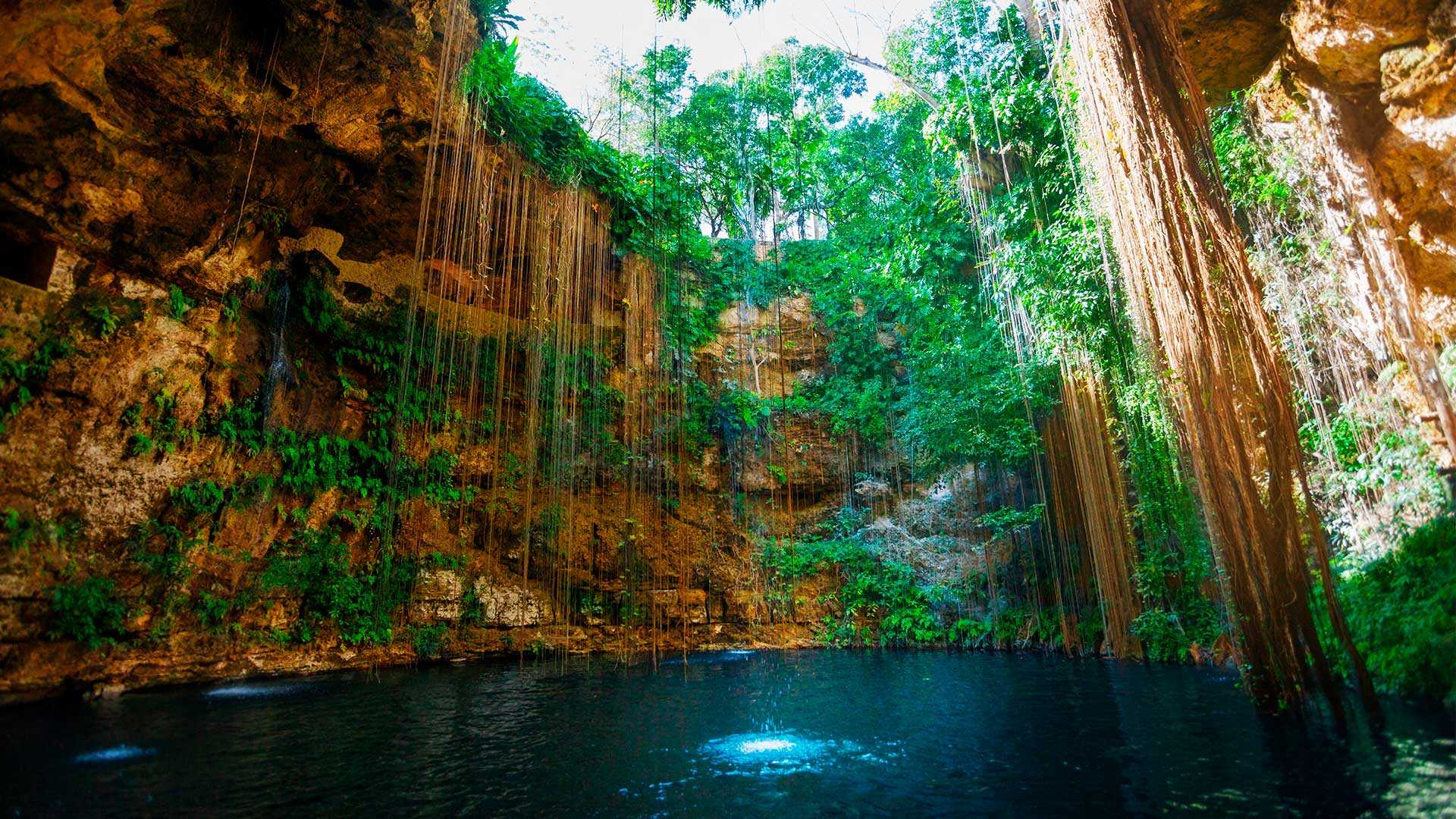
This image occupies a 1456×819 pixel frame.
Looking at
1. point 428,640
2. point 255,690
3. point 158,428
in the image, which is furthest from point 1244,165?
point 158,428

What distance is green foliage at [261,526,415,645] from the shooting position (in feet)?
22.5

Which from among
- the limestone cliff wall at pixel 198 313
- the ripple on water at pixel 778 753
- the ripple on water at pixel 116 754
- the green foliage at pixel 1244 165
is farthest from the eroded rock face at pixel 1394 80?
the ripple on water at pixel 116 754

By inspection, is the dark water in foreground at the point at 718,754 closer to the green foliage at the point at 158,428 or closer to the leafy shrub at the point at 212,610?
the leafy shrub at the point at 212,610

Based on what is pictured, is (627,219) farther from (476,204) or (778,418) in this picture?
(778,418)

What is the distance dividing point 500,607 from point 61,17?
22.6 feet

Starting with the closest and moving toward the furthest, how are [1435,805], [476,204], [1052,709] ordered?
[1435,805] → [1052,709] → [476,204]

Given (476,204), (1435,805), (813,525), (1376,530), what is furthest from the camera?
(813,525)

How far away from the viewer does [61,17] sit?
15.3ft

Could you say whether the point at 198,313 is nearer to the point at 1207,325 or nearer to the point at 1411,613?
the point at 1207,325

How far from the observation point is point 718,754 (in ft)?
11.3

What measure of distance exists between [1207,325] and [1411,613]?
2.05 m

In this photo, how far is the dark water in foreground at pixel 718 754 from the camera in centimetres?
255

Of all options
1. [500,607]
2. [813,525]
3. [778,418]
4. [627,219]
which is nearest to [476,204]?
[627,219]

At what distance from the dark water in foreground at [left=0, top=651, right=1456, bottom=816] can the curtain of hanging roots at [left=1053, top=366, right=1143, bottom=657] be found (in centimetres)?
172
